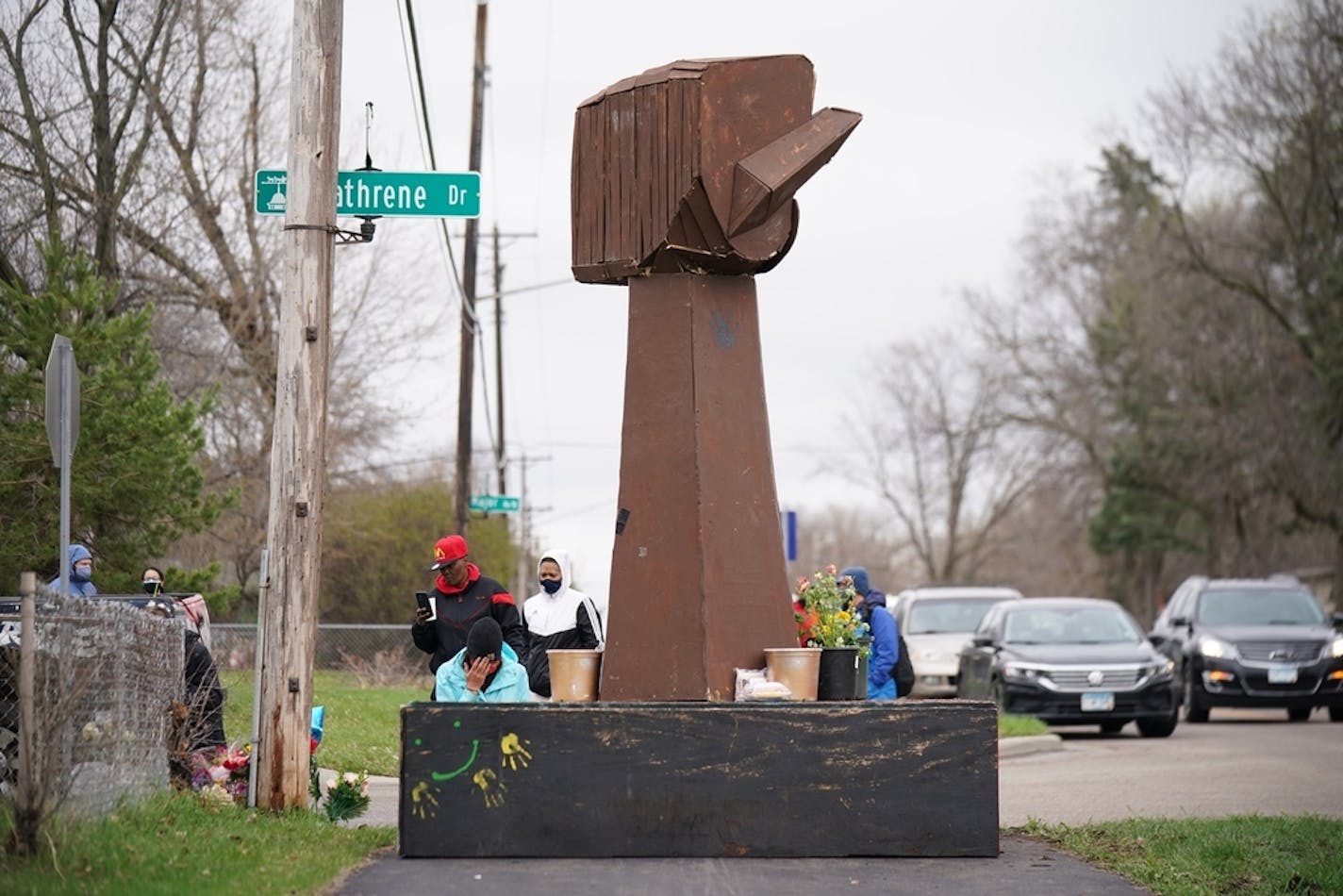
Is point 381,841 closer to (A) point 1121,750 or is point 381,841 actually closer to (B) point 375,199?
(B) point 375,199

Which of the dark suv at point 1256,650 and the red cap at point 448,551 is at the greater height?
the red cap at point 448,551

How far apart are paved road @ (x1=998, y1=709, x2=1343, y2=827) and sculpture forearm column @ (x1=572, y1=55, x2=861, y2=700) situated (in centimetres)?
309

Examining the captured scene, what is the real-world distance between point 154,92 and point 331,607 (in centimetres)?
1221

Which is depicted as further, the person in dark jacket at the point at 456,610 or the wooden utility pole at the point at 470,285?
the wooden utility pole at the point at 470,285

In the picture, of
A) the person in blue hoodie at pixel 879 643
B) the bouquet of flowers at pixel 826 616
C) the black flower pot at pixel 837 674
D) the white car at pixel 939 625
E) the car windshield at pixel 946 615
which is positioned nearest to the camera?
the black flower pot at pixel 837 674

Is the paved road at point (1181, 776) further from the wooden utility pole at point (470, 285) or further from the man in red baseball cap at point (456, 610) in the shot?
the wooden utility pole at point (470, 285)

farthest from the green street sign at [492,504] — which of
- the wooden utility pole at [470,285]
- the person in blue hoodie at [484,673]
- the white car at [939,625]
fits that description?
the person in blue hoodie at [484,673]

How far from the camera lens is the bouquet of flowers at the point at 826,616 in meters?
10.7

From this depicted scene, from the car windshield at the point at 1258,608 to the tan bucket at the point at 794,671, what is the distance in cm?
1439

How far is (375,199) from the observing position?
11047 millimetres

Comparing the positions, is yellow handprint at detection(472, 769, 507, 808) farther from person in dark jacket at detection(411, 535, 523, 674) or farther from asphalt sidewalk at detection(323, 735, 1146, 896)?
person in dark jacket at detection(411, 535, 523, 674)

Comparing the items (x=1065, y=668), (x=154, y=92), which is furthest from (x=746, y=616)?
(x=154, y=92)

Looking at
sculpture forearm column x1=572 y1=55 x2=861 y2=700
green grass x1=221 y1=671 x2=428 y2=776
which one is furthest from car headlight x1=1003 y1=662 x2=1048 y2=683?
sculpture forearm column x1=572 y1=55 x2=861 y2=700

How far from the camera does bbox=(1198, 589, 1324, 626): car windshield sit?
2316 cm
